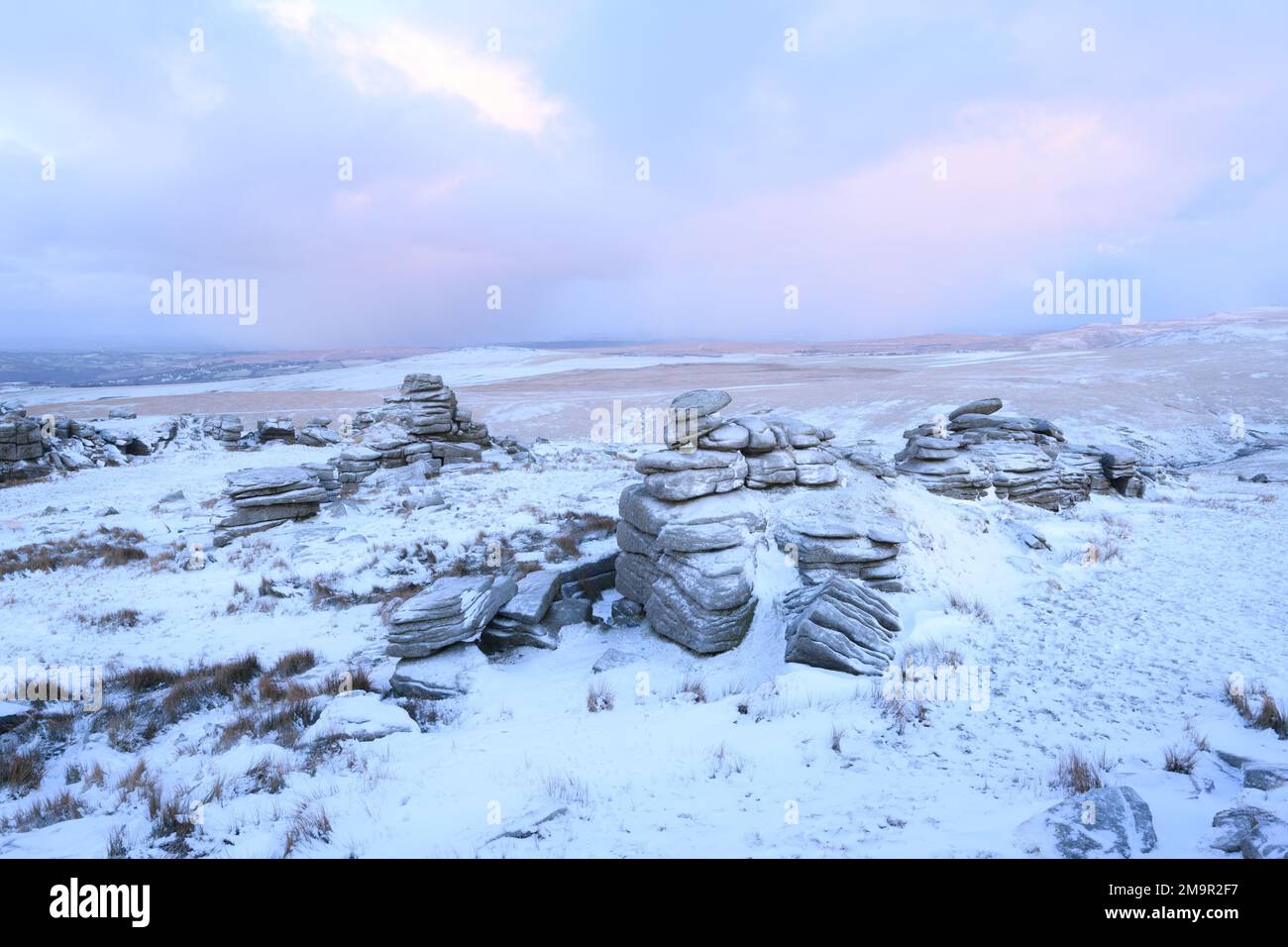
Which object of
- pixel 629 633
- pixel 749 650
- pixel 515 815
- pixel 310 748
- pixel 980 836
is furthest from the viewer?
pixel 629 633

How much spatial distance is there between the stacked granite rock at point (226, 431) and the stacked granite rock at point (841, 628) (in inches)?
1563

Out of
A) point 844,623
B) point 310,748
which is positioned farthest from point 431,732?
point 844,623

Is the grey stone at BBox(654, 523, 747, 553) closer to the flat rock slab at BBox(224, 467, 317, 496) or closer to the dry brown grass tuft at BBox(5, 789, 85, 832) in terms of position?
the dry brown grass tuft at BBox(5, 789, 85, 832)

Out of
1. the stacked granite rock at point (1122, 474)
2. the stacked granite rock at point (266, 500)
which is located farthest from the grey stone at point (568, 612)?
the stacked granite rock at point (1122, 474)

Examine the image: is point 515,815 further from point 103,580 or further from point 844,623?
point 103,580

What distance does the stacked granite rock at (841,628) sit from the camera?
8008 millimetres

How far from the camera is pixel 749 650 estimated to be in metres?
9.23

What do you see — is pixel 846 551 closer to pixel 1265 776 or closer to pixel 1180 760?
pixel 1180 760

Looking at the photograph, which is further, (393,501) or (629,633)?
(393,501)

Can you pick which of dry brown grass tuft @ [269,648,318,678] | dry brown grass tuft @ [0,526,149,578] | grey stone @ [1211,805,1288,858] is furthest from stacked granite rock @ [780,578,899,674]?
dry brown grass tuft @ [0,526,149,578]

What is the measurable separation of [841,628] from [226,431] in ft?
147

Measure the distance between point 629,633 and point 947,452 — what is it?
14.7m

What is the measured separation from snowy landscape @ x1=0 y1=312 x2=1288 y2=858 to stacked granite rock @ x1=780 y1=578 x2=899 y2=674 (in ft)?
0.17

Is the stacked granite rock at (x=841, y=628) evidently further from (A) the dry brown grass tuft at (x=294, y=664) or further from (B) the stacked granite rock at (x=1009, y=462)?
(B) the stacked granite rock at (x=1009, y=462)
